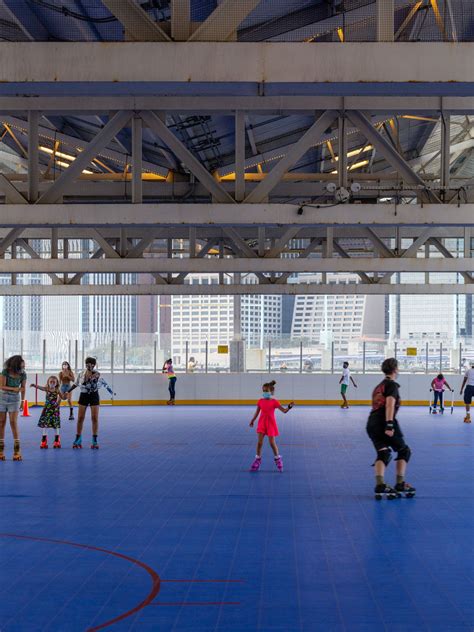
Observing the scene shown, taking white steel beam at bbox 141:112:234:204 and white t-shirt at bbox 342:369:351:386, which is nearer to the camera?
white steel beam at bbox 141:112:234:204

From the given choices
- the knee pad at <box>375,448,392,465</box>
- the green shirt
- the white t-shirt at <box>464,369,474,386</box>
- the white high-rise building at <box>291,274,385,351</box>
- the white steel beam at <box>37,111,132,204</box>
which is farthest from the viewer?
the white high-rise building at <box>291,274,385,351</box>

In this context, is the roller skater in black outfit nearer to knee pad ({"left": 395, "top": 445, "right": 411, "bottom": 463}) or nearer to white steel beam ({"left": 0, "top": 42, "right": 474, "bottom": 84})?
knee pad ({"left": 395, "top": 445, "right": 411, "bottom": 463})

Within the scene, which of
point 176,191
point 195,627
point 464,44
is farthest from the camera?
point 176,191

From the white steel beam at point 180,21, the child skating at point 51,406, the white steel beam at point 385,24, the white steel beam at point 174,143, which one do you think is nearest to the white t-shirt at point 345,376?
the child skating at point 51,406

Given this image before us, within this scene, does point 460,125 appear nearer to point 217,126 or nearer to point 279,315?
point 217,126

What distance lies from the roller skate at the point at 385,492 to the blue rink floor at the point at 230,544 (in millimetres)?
191

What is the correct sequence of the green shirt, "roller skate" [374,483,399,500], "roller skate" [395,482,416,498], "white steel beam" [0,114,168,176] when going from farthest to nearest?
"white steel beam" [0,114,168,176], the green shirt, "roller skate" [395,482,416,498], "roller skate" [374,483,399,500]

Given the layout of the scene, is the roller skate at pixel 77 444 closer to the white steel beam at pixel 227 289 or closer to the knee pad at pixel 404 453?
the knee pad at pixel 404 453

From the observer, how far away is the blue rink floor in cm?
711

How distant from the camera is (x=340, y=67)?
771cm

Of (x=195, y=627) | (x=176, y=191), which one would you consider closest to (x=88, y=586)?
(x=195, y=627)

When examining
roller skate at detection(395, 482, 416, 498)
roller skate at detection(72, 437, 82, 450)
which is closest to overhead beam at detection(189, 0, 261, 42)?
roller skate at detection(395, 482, 416, 498)

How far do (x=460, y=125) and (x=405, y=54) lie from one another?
16267 mm

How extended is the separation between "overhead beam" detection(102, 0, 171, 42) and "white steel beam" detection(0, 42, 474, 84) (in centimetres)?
19
